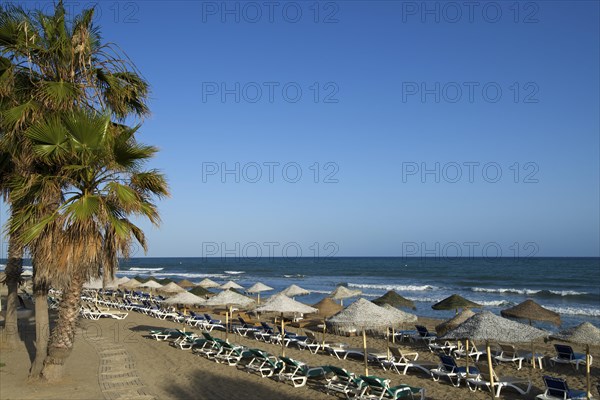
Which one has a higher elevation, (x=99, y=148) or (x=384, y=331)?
(x=99, y=148)

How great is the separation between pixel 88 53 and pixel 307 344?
9.93 meters

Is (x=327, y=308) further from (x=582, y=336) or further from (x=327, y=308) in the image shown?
(x=582, y=336)

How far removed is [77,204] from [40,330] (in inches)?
139

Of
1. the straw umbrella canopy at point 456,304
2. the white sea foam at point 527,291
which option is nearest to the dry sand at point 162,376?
the straw umbrella canopy at point 456,304

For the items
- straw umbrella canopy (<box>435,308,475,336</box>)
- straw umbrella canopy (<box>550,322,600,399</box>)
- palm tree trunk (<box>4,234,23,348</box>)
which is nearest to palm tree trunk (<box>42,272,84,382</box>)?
palm tree trunk (<box>4,234,23,348</box>)

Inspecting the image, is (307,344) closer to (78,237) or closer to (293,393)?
(293,393)

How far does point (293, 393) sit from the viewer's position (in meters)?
10.4

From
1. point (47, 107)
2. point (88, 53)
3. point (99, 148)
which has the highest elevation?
point (88, 53)

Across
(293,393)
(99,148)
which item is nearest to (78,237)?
(99,148)

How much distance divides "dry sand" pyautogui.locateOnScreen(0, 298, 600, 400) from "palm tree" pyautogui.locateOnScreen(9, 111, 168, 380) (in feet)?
2.63

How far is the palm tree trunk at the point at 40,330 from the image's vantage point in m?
10.1

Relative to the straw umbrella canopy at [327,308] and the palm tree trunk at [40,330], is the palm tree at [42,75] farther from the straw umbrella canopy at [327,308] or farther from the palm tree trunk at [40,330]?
the straw umbrella canopy at [327,308]

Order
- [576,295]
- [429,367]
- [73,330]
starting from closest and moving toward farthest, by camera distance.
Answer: [73,330] < [429,367] < [576,295]

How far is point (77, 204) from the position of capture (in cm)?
884
